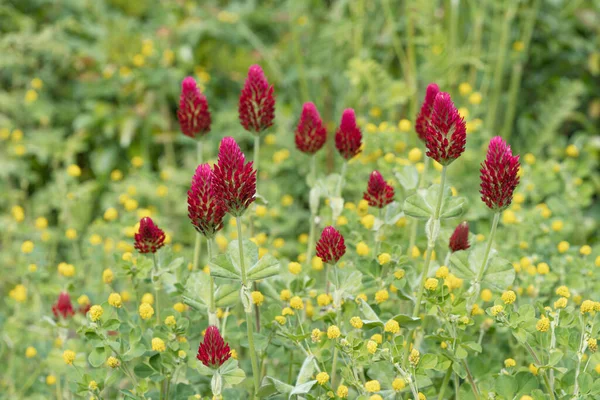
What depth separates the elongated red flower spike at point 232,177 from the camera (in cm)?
174

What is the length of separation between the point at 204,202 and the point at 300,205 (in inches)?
96.2

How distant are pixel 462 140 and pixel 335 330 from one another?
24.1 inches

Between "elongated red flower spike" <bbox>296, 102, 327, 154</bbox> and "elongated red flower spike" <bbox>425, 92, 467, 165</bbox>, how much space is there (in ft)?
2.05

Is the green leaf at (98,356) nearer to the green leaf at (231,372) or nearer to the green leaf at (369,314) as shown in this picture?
the green leaf at (231,372)

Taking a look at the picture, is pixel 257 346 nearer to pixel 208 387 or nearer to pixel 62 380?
pixel 208 387

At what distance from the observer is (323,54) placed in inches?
181

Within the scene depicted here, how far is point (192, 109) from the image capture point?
237 cm

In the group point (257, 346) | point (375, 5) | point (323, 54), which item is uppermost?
point (375, 5)

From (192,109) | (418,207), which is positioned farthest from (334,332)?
(192,109)

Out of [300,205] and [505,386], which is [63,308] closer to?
[505,386]

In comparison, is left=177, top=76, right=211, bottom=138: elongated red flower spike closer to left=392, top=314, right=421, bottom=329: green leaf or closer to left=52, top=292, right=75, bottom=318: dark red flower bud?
left=52, top=292, right=75, bottom=318: dark red flower bud

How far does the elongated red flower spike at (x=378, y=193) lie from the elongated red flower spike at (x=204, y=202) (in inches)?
23.2

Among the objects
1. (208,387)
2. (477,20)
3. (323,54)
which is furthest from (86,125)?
(208,387)

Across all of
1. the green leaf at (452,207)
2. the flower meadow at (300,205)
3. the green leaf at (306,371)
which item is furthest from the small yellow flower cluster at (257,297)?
the green leaf at (452,207)
